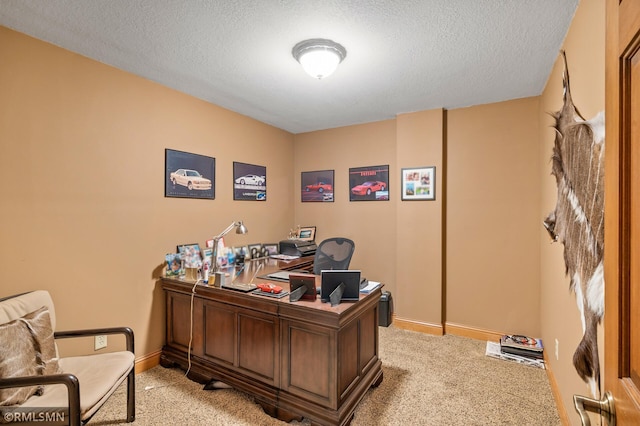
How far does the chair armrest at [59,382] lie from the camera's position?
138 cm

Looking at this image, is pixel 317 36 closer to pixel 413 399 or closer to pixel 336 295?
pixel 336 295

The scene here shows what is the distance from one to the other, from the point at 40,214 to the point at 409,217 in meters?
3.41

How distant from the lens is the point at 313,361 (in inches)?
76.2

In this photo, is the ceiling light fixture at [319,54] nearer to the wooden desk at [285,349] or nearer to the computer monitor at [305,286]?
the computer monitor at [305,286]

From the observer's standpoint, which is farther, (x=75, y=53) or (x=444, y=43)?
(x=75, y=53)

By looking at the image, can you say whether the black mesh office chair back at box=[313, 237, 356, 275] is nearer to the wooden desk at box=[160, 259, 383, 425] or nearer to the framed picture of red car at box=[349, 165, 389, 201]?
the wooden desk at box=[160, 259, 383, 425]

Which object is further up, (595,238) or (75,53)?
(75,53)

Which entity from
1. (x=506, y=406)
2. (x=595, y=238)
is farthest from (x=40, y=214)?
(x=506, y=406)

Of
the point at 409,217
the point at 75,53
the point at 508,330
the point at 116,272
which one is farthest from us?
the point at 409,217

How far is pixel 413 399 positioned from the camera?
223cm

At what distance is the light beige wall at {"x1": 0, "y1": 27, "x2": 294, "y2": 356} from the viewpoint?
1969mm

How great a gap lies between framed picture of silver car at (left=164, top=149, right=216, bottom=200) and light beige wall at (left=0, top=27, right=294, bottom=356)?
0.21ft

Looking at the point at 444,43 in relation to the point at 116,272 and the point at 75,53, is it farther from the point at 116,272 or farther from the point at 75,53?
the point at 116,272

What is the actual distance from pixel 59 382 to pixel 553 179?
11.1ft
